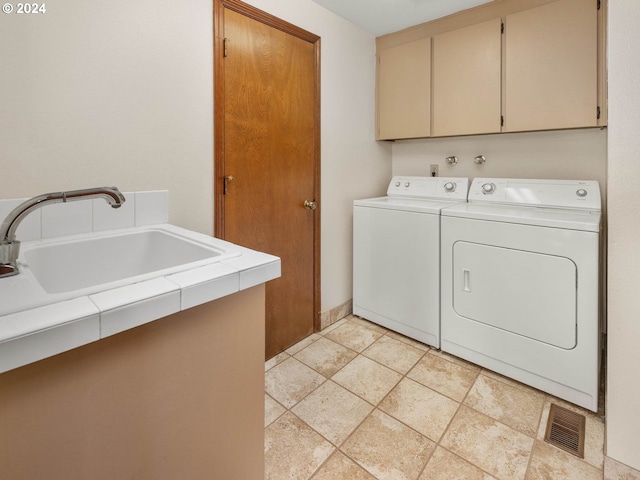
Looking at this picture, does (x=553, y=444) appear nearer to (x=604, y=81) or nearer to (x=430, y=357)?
(x=430, y=357)

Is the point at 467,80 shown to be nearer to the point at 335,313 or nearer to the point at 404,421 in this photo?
the point at 335,313

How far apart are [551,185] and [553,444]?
1.44 meters

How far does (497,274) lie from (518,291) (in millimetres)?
137

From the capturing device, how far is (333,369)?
210 centimetres

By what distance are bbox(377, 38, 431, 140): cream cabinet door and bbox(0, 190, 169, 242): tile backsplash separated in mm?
1881

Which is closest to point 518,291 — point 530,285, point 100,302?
point 530,285

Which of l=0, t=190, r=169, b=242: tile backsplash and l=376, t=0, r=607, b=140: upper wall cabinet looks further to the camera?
l=376, t=0, r=607, b=140: upper wall cabinet

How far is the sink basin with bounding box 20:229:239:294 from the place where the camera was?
3.92 feet

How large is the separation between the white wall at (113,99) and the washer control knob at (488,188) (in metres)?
1.68

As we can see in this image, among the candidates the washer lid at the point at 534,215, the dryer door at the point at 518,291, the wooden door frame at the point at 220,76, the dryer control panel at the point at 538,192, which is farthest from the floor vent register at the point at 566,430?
the wooden door frame at the point at 220,76
